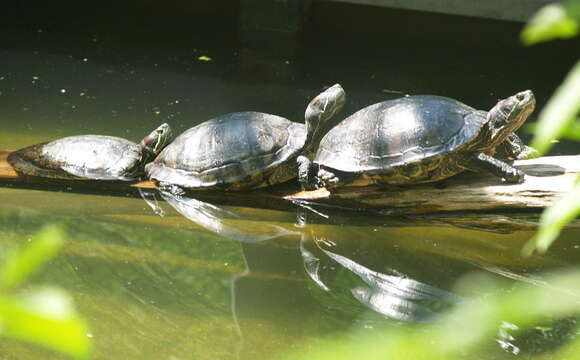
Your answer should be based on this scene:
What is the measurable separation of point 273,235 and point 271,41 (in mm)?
5620

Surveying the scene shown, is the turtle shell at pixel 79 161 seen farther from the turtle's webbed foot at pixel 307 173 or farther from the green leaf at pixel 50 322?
the green leaf at pixel 50 322

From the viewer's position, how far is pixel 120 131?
6406 millimetres

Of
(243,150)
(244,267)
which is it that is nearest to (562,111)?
(244,267)

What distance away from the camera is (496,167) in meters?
4.05

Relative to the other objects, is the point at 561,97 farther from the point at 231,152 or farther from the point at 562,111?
the point at 231,152

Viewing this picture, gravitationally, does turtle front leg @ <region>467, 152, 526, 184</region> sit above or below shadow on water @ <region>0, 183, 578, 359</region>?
above

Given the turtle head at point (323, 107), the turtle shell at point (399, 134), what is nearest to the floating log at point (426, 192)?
the turtle shell at point (399, 134)

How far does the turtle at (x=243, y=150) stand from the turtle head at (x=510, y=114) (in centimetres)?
110

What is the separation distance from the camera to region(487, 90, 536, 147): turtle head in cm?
405

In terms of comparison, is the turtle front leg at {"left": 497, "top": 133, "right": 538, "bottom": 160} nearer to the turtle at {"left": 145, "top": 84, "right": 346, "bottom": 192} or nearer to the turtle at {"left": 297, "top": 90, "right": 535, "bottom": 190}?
the turtle at {"left": 297, "top": 90, "right": 535, "bottom": 190}

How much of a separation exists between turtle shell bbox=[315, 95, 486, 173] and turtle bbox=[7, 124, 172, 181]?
1570 mm

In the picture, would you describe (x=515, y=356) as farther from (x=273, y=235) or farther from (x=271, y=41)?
(x=271, y=41)

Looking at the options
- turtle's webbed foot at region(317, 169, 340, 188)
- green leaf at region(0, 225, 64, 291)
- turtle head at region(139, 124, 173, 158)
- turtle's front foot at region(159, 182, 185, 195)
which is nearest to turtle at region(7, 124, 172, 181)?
turtle head at region(139, 124, 173, 158)

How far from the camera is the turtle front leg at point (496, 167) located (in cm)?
405
